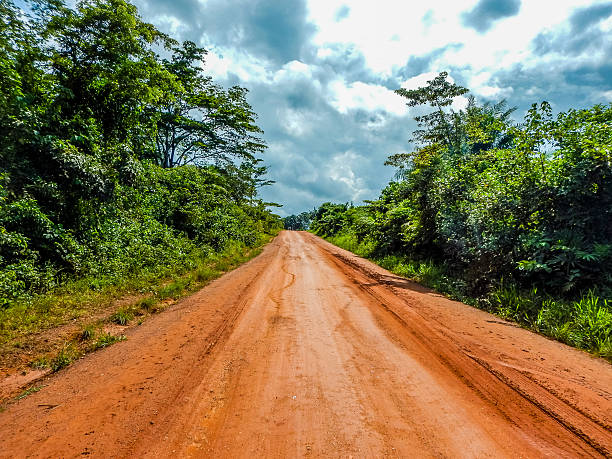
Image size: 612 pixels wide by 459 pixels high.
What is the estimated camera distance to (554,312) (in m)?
4.81

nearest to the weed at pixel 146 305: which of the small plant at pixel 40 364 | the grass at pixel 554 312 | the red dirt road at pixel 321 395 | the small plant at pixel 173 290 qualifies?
the small plant at pixel 173 290

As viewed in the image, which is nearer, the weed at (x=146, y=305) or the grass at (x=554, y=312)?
the grass at (x=554, y=312)

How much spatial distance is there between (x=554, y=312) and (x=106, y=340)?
7.36 m

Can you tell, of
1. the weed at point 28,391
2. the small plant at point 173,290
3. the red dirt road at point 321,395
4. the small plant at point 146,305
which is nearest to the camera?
the red dirt road at point 321,395

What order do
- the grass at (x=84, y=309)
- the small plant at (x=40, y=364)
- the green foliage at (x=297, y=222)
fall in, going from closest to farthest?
1. the small plant at (x=40, y=364)
2. the grass at (x=84, y=309)
3. the green foliage at (x=297, y=222)

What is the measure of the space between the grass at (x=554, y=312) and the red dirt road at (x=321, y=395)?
1.11 feet

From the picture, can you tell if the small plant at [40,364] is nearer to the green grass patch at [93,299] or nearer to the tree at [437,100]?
the green grass patch at [93,299]

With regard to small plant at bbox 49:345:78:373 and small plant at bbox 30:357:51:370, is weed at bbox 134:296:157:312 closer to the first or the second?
small plant at bbox 49:345:78:373

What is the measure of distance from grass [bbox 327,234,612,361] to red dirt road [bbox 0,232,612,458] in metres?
0.34

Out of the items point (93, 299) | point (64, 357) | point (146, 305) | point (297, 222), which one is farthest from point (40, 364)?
point (297, 222)

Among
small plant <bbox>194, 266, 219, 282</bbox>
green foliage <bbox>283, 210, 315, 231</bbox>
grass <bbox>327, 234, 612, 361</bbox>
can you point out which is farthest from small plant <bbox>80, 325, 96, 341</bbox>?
green foliage <bbox>283, 210, 315, 231</bbox>

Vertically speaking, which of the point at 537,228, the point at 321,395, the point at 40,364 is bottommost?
the point at 40,364

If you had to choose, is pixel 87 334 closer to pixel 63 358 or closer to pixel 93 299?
pixel 63 358

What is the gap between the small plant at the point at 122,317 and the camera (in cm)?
489
